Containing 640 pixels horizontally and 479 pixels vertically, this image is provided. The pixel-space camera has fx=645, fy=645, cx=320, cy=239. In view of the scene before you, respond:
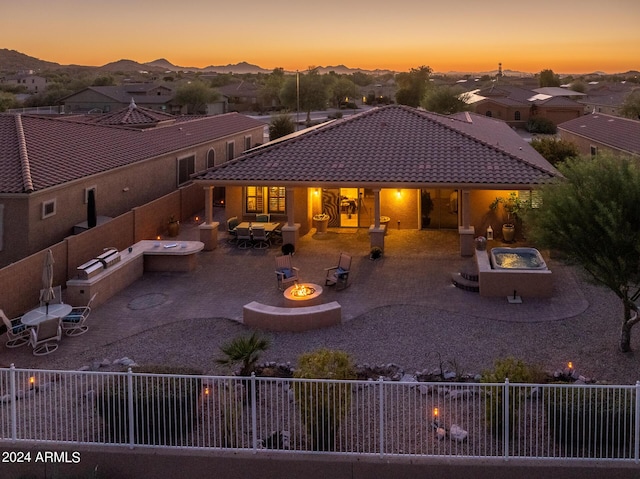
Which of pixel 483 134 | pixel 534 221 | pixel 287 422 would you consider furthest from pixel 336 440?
pixel 483 134

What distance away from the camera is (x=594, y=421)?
387 inches

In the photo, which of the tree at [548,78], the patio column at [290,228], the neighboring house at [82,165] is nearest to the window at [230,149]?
the neighboring house at [82,165]

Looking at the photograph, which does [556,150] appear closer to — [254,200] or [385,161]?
[385,161]

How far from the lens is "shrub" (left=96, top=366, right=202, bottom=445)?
10.1 meters

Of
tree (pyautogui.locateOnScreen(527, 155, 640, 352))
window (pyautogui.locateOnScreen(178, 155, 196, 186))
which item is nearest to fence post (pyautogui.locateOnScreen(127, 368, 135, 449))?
tree (pyautogui.locateOnScreen(527, 155, 640, 352))

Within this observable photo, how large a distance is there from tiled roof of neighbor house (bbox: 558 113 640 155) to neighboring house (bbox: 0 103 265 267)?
74.3ft

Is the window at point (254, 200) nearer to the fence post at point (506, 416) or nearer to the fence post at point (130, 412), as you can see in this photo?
the fence post at point (130, 412)

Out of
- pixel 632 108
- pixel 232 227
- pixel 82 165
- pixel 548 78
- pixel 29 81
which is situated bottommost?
pixel 232 227

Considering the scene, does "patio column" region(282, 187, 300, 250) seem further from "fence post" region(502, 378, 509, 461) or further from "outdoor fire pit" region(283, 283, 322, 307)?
"fence post" region(502, 378, 509, 461)

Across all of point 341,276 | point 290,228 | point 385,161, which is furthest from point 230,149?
point 341,276

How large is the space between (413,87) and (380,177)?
3674 inches

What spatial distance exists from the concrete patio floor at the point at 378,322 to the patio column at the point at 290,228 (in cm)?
129

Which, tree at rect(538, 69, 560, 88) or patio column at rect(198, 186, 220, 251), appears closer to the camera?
patio column at rect(198, 186, 220, 251)

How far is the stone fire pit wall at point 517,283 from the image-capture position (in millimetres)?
19125
